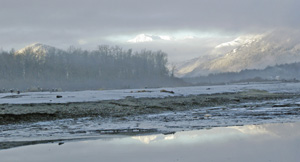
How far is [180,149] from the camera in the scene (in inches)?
597

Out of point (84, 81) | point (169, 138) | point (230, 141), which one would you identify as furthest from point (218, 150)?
point (84, 81)

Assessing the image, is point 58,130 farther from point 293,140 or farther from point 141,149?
point 293,140

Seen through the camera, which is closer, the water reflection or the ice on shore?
the water reflection

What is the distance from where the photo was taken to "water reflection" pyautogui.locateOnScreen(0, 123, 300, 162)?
1352 cm

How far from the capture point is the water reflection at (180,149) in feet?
44.3

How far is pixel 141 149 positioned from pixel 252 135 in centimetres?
617

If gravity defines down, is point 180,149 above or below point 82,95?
below

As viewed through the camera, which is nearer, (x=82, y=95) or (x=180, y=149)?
(x=180, y=149)

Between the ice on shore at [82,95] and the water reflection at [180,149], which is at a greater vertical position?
the ice on shore at [82,95]

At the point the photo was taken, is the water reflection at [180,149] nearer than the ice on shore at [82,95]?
Yes

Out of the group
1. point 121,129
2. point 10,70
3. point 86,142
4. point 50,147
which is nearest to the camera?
point 50,147

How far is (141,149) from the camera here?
50.6 ft

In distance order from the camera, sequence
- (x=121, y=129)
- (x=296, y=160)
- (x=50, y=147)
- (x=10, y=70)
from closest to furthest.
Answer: (x=296, y=160) → (x=50, y=147) → (x=121, y=129) → (x=10, y=70)

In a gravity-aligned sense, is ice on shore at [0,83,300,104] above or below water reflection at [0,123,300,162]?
above
